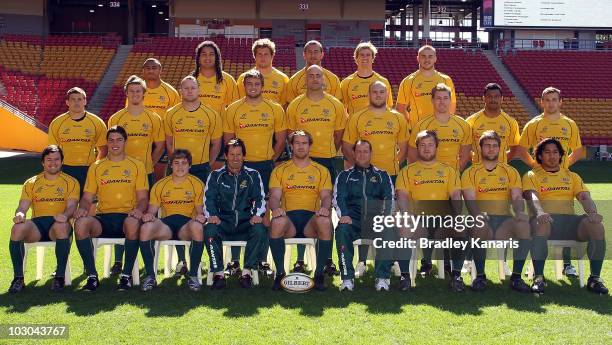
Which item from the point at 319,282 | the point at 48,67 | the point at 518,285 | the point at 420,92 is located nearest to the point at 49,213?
the point at 319,282

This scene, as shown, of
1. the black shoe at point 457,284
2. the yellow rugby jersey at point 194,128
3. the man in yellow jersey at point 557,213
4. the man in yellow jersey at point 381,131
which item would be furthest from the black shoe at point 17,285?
the man in yellow jersey at point 557,213

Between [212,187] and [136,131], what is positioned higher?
[136,131]

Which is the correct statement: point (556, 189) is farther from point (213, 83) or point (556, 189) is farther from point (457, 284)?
point (213, 83)

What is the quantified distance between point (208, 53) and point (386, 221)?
2.61 meters

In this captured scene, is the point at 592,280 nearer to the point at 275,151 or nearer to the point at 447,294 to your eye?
the point at 447,294

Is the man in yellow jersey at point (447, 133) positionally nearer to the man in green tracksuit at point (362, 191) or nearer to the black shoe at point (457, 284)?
the man in green tracksuit at point (362, 191)

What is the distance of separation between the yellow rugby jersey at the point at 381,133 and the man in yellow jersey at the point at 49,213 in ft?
8.84

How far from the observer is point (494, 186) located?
535cm

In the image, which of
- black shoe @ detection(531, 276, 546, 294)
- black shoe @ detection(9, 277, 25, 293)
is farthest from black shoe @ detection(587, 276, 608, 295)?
black shoe @ detection(9, 277, 25, 293)

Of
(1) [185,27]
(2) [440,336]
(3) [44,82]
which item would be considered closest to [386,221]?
(2) [440,336]

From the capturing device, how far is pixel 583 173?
15367 mm

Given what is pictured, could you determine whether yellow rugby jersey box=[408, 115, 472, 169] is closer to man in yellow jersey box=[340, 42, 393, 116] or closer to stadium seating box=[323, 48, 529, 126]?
man in yellow jersey box=[340, 42, 393, 116]

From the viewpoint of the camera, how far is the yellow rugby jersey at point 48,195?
17.4ft

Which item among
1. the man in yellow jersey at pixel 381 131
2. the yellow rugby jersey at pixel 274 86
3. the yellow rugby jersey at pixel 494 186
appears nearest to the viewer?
the yellow rugby jersey at pixel 494 186
